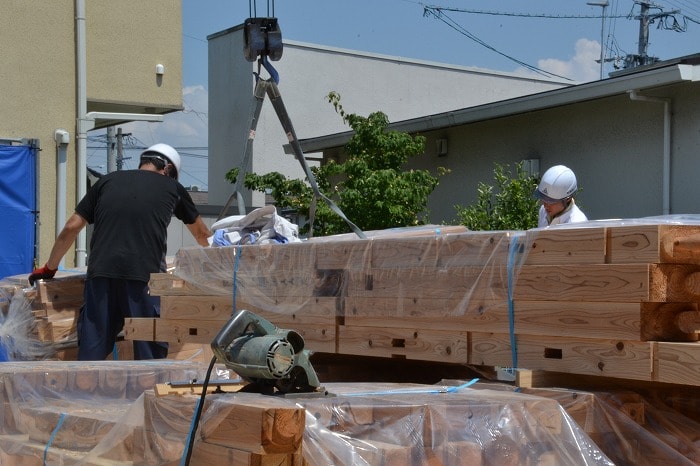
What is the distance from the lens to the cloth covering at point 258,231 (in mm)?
6414

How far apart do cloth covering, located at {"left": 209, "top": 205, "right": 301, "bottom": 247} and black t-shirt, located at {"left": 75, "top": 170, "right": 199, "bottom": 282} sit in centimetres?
74

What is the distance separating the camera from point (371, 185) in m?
14.1

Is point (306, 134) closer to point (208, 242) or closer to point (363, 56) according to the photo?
point (363, 56)

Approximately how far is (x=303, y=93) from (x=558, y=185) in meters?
17.7

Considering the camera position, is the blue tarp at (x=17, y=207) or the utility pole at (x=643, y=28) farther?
the utility pole at (x=643, y=28)

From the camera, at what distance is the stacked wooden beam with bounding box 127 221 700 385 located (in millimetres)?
4098

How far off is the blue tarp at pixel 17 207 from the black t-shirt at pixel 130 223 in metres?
4.29

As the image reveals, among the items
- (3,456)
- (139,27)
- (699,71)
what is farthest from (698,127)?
(3,456)

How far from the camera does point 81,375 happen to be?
211 inches

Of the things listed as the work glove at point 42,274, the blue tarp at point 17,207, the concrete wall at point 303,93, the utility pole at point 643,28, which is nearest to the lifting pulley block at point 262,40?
the work glove at point 42,274

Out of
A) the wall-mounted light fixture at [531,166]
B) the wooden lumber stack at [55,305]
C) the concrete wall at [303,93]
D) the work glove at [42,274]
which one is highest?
the concrete wall at [303,93]

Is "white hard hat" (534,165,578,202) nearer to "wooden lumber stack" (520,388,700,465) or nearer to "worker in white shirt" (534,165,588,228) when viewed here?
"worker in white shirt" (534,165,588,228)

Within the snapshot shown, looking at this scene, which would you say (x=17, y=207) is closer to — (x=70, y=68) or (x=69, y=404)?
(x=70, y=68)

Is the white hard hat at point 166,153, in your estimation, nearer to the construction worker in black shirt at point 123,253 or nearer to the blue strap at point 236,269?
the construction worker in black shirt at point 123,253
